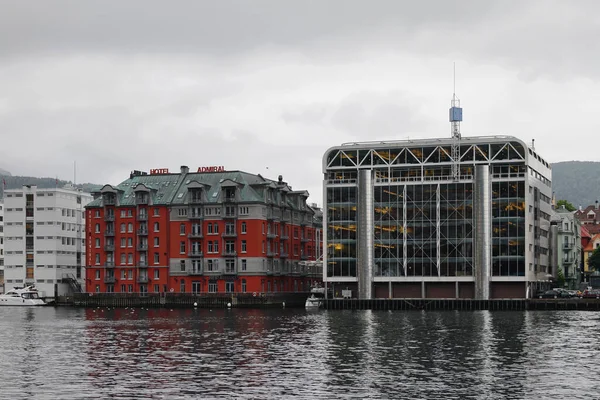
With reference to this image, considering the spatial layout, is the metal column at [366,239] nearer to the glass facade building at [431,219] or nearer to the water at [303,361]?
the glass facade building at [431,219]

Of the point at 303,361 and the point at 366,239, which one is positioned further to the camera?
the point at 366,239

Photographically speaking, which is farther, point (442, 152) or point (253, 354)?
point (442, 152)

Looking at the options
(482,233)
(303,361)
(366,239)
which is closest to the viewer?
(303,361)

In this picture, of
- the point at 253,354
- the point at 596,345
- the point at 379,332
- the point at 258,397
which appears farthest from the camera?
the point at 379,332

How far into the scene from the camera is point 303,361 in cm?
7744

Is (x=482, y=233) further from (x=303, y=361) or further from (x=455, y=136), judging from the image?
(x=303, y=361)

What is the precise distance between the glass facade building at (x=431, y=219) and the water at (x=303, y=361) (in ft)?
188

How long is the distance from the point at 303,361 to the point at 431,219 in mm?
111028

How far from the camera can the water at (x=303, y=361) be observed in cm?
6041

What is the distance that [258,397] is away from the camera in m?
57.8

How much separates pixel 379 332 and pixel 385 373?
4175 centimetres

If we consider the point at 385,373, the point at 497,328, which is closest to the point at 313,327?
the point at 497,328

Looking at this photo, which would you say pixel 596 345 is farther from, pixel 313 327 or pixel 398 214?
pixel 398 214

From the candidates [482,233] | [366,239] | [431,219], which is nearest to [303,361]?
[482,233]
